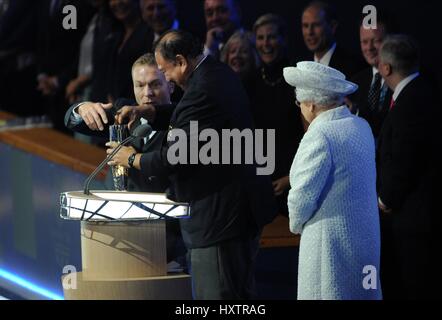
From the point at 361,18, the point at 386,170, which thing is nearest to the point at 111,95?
the point at 361,18

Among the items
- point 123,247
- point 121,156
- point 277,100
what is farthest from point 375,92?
point 123,247

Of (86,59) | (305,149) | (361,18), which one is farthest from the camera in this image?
(86,59)

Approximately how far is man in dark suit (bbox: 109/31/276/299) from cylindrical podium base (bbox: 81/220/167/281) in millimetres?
336

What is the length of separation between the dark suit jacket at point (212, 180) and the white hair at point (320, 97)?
429mm

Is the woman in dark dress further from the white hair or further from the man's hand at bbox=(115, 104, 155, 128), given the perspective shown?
the white hair

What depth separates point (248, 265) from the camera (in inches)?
199

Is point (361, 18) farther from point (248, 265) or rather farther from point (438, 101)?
point (248, 265)

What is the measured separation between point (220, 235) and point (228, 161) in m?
0.31

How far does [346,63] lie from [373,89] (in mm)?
261

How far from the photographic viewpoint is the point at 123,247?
465cm

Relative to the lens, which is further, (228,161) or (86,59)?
(86,59)

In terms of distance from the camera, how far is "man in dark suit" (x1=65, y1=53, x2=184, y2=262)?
17.4 ft

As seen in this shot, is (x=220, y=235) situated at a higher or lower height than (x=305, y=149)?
lower
